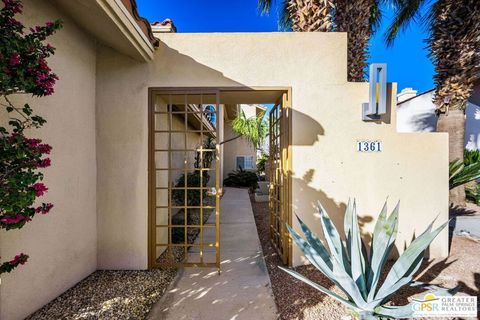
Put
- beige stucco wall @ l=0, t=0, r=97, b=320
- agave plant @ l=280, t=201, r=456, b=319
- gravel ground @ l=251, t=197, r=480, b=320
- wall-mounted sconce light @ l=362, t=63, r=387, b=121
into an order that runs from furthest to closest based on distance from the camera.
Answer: wall-mounted sconce light @ l=362, t=63, r=387, b=121 < gravel ground @ l=251, t=197, r=480, b=320 < beige stucco wall @ l=0, t=0, r=97, b=320 < agave plant @ l=280, t=201, r=456, b=319

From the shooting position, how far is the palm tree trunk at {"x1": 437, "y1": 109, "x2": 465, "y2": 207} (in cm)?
532

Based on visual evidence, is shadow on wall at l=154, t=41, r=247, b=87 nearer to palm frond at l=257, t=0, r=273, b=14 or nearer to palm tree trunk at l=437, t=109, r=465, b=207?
palm frond at l=257, t=0, r=273, b=14

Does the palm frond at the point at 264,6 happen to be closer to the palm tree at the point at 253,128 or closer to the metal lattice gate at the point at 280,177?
the metal lattice gate at the point at 280,177

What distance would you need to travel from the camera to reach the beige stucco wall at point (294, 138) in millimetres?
3793

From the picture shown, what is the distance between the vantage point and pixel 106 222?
12.5ft

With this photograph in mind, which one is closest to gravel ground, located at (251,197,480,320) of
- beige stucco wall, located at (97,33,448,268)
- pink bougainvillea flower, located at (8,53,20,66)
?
beige stucco wall, located at (97,33,448,268)

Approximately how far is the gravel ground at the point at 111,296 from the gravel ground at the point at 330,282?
5.95ft

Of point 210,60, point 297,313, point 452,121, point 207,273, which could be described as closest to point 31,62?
point 210,60

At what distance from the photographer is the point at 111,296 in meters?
3.14

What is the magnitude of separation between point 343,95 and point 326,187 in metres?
1.65

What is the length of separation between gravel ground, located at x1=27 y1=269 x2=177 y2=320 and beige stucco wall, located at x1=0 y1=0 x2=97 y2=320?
0.14m

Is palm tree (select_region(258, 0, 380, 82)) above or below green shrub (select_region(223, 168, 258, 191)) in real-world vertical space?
above

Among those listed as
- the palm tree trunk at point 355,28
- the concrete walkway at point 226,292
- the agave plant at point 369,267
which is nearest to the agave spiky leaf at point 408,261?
the agave plant at point 369,267

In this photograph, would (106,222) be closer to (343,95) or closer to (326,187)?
(326,187)
